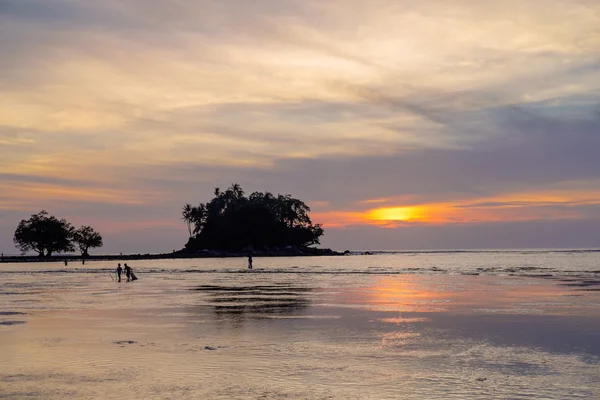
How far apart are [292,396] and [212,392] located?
6.01ft

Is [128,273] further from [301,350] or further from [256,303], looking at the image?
[301,350]

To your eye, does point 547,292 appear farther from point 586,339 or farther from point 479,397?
point 479,397

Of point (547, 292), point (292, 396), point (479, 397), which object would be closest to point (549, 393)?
point (479, 397)

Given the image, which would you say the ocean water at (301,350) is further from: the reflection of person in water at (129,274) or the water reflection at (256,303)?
the reflection of person in water at (129,274)

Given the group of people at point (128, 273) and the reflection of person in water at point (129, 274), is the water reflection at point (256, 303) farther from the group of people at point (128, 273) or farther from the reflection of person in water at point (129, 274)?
the reflection of person in water at point (129, 274)

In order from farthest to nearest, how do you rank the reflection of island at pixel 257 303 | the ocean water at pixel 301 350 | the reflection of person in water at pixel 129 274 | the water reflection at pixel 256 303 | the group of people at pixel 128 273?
1. the reflection of person in water at pixel 129 274
2. the group of people at pixel 128 273
3. the reflection of island at pixel 257 303
4. the water reflection at pixel 256 303
5. the ocean water at pixel 301 350

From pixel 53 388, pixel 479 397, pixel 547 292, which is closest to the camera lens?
pixel 479 397

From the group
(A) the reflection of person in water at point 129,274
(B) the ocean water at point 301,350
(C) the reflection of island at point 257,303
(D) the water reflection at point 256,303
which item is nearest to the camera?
(B) the ocean water at point 301,350

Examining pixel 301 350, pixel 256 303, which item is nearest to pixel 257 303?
pixel 256 303

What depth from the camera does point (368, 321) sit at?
91.7ft

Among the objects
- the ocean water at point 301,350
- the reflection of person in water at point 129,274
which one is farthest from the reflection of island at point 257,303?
the reflection of person in water at point 129,274

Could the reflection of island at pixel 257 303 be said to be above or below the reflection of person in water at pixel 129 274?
below

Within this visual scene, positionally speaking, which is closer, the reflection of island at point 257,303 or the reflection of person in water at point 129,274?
the reflection of island at point 257,303

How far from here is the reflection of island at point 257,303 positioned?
31.3 meters
